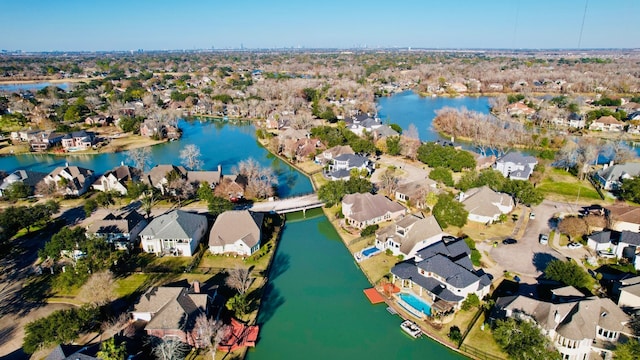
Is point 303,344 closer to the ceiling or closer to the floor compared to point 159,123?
closer to the floor

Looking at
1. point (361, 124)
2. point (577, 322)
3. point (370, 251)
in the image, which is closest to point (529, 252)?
point (577, 322)

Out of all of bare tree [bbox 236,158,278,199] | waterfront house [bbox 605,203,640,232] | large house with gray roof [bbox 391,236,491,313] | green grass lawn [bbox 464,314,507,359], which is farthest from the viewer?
bare tree [bbox 236,158,278,199]

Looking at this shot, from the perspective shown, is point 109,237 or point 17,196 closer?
point 109,237

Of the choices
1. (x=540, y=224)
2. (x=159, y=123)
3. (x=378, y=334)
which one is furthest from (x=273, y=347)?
(x=159, y=123)

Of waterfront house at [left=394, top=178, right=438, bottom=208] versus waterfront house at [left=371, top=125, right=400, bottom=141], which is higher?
waterfront house at [left=371, top=125, right=400, bottom=141]

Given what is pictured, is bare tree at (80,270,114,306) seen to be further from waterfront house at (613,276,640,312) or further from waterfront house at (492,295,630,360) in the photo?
waterfront house at (613,276,640,312)

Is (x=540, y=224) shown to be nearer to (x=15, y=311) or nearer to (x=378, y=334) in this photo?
(x=378, y=334)

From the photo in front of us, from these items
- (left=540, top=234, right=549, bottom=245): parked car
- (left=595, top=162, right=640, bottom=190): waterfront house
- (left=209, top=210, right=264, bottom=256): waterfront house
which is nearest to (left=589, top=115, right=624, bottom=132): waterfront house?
(left=595, top=162, right=640, bottom=190): waterfront house

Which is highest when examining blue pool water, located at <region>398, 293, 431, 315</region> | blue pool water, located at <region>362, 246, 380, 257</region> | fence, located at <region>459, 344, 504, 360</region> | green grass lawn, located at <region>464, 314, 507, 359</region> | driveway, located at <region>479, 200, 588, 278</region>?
blue pool water, located at <region>362, 246, 380, 257</region>
